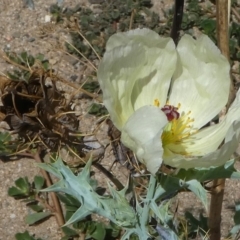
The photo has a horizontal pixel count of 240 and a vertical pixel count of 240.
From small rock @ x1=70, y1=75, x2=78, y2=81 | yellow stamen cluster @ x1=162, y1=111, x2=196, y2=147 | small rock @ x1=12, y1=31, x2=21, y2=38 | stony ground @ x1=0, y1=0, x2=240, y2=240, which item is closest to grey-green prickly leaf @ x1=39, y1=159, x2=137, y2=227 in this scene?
yellow stamen cluster @ x1=162, y1=111, x2=196, y2=147

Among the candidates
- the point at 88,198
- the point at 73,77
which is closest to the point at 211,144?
the point at 88,198

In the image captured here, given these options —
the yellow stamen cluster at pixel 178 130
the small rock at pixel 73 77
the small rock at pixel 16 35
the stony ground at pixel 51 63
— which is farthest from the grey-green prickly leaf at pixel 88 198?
the small rock at pixel 16 35

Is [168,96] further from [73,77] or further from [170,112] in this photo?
[73,77]

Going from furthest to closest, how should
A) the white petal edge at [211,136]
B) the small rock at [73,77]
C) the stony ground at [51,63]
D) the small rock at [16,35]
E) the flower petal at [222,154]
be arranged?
the small rock at [16,35] → the small rock at [73,77] → the stony ground at [51,63] → the white petal edge at [211,136] → the flower petal at [222,154]

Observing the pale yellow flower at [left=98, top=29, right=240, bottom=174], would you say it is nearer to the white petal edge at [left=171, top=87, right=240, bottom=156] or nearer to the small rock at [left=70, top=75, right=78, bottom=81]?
the white petal edge at [left=171, top=87, right=240, bottom=156]

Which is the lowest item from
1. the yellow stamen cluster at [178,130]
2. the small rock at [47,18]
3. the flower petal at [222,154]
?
the small rock at [47,18]

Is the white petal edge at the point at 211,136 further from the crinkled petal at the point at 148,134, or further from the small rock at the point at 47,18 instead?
the small rock at the point at 47,18

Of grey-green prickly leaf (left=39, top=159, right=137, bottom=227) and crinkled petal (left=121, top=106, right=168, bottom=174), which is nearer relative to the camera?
crinkled petal (left=121, top=106, right=168, bottom=174)
